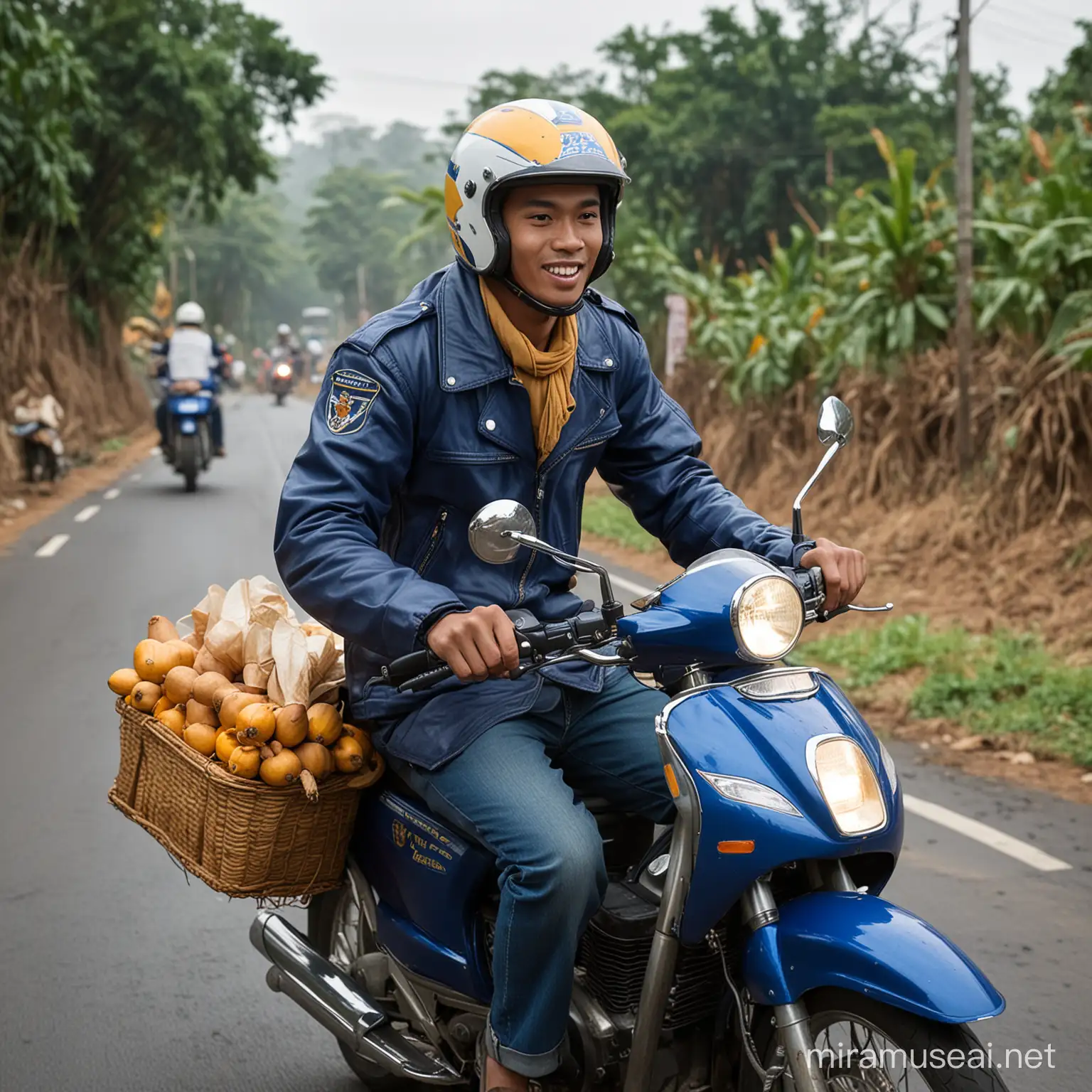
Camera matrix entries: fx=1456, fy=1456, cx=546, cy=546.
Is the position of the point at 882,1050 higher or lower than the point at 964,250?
lower

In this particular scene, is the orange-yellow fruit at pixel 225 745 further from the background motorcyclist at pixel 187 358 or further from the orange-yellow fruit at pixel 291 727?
the background motorcyclist at pixel 187 358

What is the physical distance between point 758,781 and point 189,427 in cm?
1518

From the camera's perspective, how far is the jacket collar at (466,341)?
2758mm

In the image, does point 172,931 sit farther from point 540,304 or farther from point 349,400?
point 540,304

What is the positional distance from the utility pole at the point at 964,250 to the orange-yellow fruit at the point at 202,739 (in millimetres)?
7844

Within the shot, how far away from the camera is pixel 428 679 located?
2414 mm

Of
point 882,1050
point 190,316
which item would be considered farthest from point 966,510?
point 190,316

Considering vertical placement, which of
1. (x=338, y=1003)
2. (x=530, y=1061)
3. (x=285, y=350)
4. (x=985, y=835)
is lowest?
(x=285, y=350)

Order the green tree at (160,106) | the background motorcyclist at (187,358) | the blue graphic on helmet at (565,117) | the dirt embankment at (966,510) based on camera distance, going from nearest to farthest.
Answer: the blue graphic on helmet at (565,117), the dirt embankment at (966,510), the background motorcyclist at (187,358), the green tree at (160,106)

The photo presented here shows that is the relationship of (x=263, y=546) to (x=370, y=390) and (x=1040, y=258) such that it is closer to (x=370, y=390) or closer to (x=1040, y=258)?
(x=1040, y=258)

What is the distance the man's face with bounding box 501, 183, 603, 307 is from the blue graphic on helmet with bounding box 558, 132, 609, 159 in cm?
9

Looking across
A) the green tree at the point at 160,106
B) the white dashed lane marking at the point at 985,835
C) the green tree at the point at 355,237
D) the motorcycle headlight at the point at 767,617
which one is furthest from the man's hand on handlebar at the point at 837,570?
the green tree at the point at 355,237

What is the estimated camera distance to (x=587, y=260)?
2795mm

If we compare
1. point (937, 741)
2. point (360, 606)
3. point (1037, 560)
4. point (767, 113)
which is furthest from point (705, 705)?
point (767, 113)
